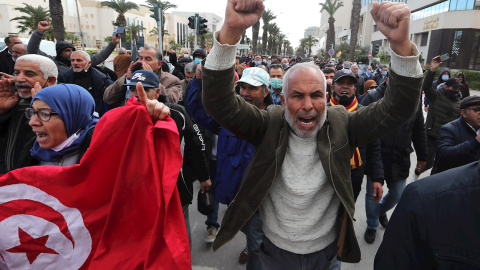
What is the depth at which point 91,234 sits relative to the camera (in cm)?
177

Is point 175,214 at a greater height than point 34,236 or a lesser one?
greater

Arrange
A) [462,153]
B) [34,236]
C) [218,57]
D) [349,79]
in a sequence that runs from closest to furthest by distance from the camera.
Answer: [218,57] → [34,236] → [462,153] → [349,79]

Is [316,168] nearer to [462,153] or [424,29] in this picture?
[462,153]

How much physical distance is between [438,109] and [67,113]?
4.94 meters

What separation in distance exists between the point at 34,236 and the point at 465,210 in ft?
6.64

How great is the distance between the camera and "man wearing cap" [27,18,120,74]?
4.65 metres

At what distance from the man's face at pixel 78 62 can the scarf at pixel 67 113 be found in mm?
2583

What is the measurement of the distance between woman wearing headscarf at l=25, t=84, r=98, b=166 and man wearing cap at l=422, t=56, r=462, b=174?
15.2 ft

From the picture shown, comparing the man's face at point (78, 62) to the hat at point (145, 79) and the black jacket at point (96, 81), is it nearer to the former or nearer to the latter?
the black jacket at point (96, 81)

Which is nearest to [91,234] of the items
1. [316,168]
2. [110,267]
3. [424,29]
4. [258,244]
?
[110,267]

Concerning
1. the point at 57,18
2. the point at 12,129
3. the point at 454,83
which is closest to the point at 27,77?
the point at 12,129

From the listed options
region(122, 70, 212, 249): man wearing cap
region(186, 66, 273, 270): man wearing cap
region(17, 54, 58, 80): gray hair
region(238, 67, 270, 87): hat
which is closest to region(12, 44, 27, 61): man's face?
region(17, 54, 58, 80): gray hair

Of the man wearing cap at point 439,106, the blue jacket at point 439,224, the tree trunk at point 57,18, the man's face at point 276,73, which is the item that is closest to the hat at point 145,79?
the blue jacket at point 439,224

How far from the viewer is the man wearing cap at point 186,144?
2.66 meters
